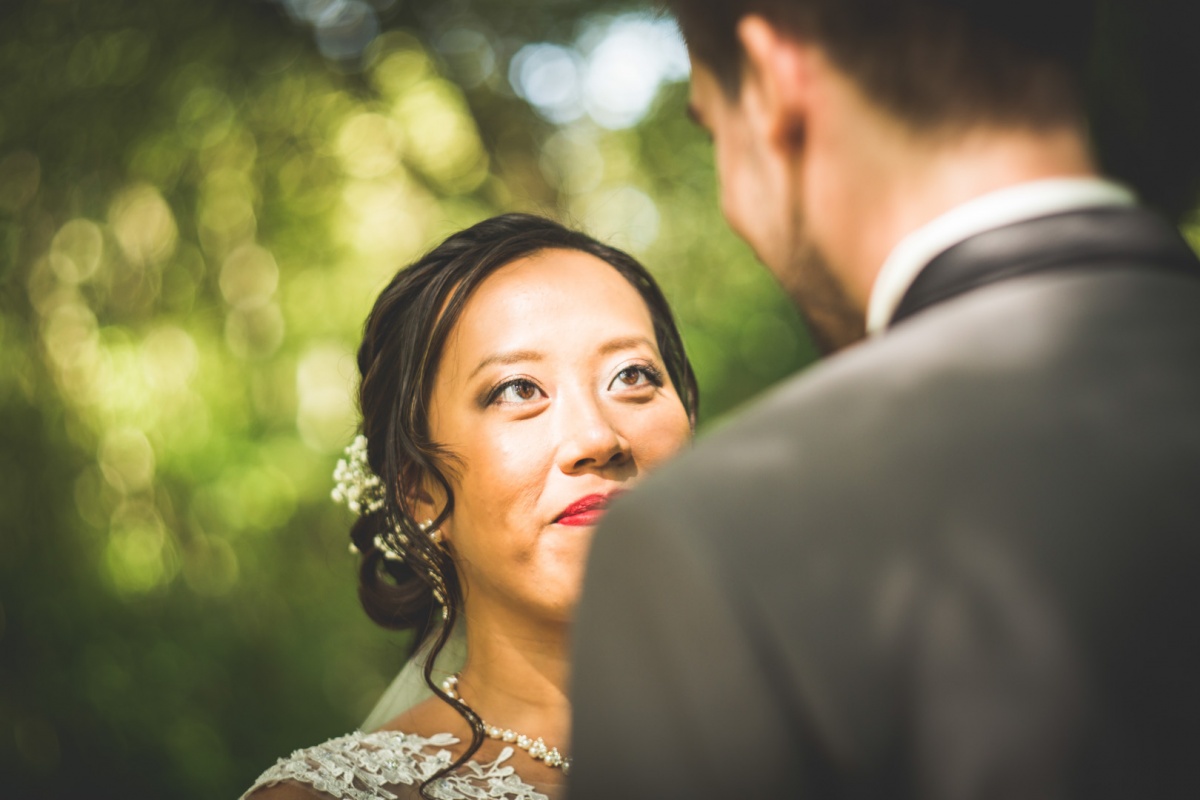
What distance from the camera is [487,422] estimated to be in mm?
2596

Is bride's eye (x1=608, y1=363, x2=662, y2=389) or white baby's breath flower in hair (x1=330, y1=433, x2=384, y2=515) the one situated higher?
bride's eye (x1=608, y1=363, x2=662, y2=389)

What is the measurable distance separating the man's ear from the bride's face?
1354mm

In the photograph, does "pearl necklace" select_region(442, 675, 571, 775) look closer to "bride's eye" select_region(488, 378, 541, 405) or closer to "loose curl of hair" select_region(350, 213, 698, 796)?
"loose curl of hair" select_region(350, 213, 698, 796)

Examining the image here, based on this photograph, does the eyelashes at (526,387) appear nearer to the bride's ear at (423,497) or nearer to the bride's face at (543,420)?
the bride's face at (543,420)

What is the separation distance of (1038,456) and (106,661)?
6.19 meters

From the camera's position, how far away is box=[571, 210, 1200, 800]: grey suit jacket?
886 millimetres

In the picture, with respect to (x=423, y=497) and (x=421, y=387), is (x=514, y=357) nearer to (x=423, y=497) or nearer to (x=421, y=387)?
(x=421, y=387)

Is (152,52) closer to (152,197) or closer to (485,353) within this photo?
(152,197)

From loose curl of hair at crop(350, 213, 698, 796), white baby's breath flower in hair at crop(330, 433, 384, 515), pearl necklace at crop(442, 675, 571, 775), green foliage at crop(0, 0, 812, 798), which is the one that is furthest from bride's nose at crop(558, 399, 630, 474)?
green foliage at crop(0, 0, 812, 798)

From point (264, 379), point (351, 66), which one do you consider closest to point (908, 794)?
point (264, 379)

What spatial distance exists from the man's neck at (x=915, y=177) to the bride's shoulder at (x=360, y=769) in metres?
1.90

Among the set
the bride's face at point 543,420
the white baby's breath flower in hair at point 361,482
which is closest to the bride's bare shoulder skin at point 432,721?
the bride's face at point 543,420

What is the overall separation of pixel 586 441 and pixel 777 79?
140 centimetres

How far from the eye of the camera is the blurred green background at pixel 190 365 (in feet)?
19.1
